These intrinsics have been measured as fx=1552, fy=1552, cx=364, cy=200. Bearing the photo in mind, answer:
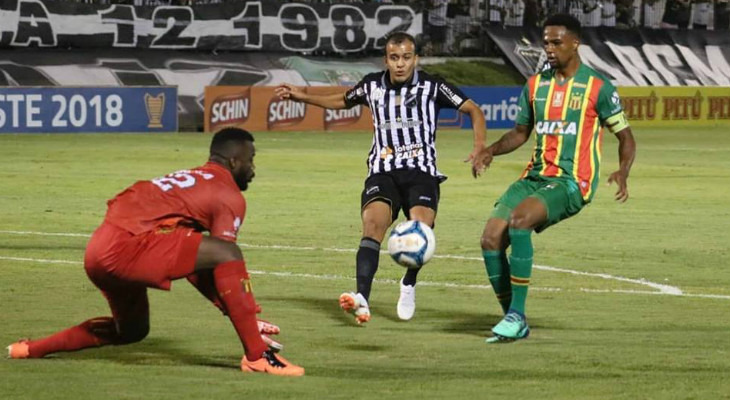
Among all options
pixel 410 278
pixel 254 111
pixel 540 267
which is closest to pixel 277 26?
pixel 254 111

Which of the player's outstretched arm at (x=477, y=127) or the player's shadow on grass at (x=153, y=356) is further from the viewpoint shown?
the player's outstretched arm at (x=477, y=127)

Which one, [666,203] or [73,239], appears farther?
[666,203]

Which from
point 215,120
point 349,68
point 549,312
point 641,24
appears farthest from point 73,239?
point 641,24

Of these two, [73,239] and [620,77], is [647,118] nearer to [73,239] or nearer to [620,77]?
[620,77]

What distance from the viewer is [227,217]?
7.73 m

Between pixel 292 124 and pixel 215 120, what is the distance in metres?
1.98

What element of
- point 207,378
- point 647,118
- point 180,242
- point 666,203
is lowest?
point 647,118

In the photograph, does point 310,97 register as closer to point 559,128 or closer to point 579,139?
point 559,128

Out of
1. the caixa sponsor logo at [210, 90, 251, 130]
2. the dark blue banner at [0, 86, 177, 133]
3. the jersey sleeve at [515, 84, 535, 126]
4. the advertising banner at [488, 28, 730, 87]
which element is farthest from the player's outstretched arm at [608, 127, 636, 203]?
the advertising banner at [488, 28, 730, 87]

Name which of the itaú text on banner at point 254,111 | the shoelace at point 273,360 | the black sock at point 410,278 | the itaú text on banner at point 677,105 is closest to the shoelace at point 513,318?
Result: the black sock at point 410,278

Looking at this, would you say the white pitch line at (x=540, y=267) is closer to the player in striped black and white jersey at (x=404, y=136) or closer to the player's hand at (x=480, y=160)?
the player in striped black and white jersey at (x=404, y=136)

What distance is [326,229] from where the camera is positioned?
55.9 ft

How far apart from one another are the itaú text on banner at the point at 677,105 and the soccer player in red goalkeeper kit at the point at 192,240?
3696 centimetres

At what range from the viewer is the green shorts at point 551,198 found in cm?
960
